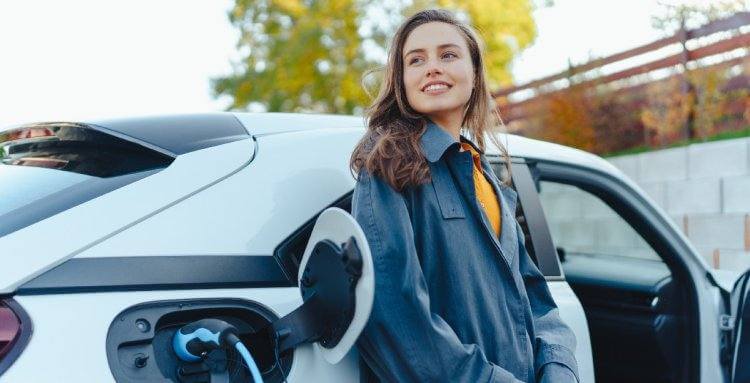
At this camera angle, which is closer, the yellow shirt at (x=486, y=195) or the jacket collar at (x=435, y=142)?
the jacket collar at (x=435, y=142)

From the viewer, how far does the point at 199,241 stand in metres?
1.81

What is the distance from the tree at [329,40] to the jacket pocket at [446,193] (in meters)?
10.8

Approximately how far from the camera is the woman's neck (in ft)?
6.89

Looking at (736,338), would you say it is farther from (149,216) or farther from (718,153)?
(718,153)

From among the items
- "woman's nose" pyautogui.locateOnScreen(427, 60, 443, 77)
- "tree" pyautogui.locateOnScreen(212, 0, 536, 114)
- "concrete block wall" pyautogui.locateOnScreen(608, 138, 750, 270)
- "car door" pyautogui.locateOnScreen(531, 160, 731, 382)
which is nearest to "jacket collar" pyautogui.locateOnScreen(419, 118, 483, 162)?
"woman's nose" pyautogui.locateOnScreen(427, 60, 443, 77)

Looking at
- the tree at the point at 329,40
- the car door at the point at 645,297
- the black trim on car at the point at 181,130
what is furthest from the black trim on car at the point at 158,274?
the tree at the point at 329,40

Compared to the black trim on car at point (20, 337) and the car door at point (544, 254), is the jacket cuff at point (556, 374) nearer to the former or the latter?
the car door at point (544, 254)

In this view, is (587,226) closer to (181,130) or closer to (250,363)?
(181,130)

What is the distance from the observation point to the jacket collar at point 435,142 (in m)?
1.93

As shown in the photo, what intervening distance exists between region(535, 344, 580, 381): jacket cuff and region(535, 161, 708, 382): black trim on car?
92 centimetres

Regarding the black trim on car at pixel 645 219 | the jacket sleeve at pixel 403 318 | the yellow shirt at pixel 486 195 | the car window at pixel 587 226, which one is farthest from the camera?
the car window at pixel 587 226

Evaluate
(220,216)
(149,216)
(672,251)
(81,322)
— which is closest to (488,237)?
(220,216)

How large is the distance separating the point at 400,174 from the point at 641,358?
226cm

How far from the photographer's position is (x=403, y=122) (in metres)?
2.03
